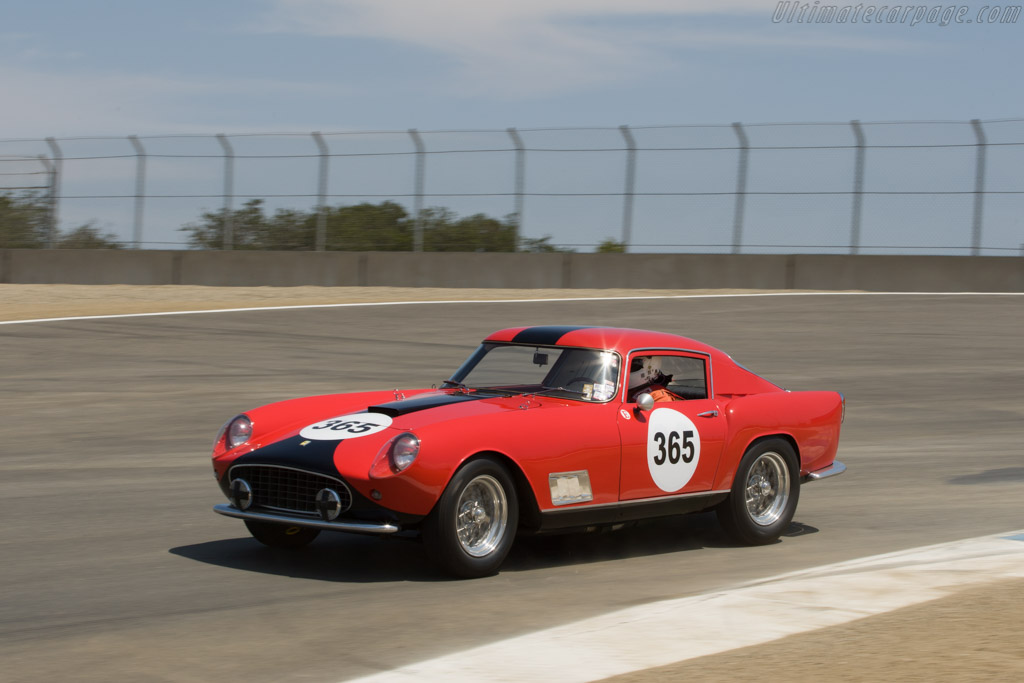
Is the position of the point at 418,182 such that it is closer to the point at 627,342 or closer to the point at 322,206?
the point at 322,206

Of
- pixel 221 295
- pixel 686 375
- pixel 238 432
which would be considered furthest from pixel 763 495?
pixel 221 295

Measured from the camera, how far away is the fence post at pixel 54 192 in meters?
28.8

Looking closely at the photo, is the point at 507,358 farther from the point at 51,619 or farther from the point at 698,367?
the point at 51,619

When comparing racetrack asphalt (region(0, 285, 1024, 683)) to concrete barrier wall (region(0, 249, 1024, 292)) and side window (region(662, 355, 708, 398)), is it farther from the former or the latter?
concrete barrier wall (region(0, 249, 1024, 292))

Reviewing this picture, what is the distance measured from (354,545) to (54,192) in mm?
24585

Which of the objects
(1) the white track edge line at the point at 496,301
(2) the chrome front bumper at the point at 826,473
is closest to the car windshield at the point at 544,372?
(2) the chrome front bumper at the point at 826,473

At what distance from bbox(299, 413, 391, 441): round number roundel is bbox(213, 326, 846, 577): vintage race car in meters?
0.01

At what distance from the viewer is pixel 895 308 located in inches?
882

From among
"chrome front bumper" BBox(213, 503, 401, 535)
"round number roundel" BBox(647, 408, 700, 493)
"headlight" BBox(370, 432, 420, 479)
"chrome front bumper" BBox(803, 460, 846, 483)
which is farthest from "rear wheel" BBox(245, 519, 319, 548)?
"chrome front bumper" BBox(803, 460, 846, 483)

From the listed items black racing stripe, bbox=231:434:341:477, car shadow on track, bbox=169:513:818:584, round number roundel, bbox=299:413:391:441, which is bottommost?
car shadow on track, bbox=169:513:818:584

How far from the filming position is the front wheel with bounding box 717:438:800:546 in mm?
7367

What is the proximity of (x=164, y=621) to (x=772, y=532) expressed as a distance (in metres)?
3.83

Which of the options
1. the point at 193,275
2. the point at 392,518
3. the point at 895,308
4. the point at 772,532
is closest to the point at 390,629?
the point at 392,518

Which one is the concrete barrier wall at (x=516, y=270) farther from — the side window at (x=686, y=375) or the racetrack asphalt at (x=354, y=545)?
the side window at (x=686, y=375)
